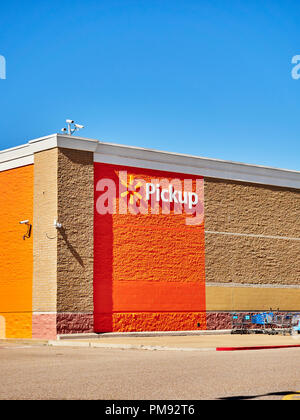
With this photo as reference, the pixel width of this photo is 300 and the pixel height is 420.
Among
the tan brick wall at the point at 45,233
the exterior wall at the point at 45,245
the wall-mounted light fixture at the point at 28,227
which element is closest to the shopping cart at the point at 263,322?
the exterior wall at the point at 45,245

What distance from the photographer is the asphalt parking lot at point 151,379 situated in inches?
407

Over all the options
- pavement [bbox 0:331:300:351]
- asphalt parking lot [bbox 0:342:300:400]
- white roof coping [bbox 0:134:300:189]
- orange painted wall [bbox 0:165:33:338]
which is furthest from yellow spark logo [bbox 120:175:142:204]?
asphalt parking lot [bbox 0:342:300:400]

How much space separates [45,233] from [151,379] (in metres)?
19.9

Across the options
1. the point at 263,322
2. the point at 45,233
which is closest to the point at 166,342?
the point at 45,233

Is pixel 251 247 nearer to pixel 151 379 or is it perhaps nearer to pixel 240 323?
pixel 240 323

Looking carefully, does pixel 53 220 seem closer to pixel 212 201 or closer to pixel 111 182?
pixel 111 182

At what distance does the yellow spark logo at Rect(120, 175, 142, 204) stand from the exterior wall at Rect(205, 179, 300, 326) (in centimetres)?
430

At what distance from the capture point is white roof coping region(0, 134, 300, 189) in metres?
32.3

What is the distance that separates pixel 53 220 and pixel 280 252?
14.3 metres

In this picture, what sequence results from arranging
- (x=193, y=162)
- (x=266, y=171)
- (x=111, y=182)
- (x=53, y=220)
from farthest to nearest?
(x=266, y=171) < (x=193, y=162) < (x=111, y=182) < (x=53, y=220)

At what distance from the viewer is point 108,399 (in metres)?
9.84

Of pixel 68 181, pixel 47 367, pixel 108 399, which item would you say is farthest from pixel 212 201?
pixel 108 399

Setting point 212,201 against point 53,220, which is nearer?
point 53,220

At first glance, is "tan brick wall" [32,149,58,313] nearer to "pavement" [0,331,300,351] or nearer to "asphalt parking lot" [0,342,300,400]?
"pavement" [0,331,300,351]
